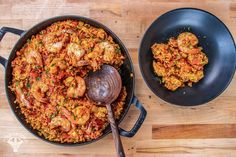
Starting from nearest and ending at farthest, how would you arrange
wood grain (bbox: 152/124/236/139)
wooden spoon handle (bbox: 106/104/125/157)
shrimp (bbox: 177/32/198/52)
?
wooden spoon handle (bbox: 106/104/125/157) < shrimp (bbox: 177/32/198/52) < wood grain (bbox: 152/124/236/139)

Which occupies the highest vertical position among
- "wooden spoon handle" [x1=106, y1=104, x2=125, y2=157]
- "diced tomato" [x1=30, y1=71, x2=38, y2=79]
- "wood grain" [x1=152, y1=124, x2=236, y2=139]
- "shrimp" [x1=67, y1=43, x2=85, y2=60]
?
"shrimp" [x1=67, y1=43, x2=85, y2=60]

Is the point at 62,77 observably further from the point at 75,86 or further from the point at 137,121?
the point at 137,121

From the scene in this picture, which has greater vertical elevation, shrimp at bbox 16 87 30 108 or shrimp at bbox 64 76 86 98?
shrimp at bbox 64 76 86 98

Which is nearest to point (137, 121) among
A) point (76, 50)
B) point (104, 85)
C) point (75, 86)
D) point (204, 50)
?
point (104, 85)

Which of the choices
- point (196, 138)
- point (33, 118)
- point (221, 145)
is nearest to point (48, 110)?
point (33, 118)

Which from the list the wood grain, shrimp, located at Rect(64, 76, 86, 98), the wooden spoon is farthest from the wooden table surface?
shrimp, located at Rect(64, 76, 86, 98)

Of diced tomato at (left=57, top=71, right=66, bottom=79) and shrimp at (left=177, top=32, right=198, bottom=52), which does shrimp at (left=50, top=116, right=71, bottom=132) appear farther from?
shrimp at (left=177, top=32, right=198, bottom=52)

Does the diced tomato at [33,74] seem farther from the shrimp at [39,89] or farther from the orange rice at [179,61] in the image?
the orange rice at [179,61]
